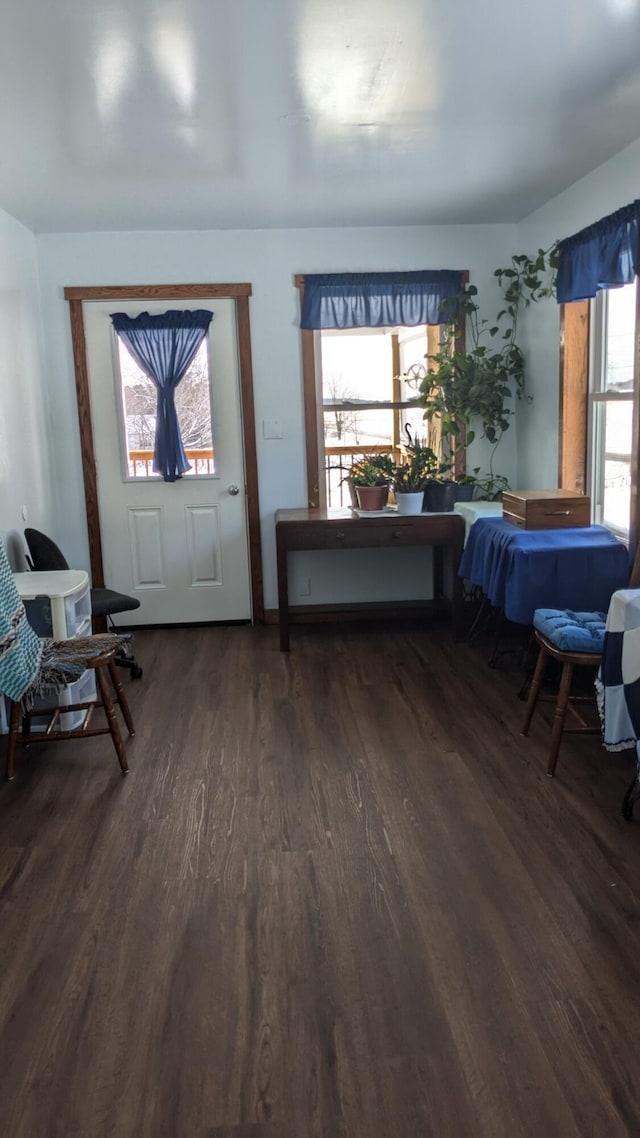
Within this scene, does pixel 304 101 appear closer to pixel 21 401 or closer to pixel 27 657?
pixel 27 657

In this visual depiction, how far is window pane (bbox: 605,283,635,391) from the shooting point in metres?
4.15

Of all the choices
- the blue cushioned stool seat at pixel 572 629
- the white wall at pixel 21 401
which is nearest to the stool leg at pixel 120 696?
the white wall at pixel 21 401

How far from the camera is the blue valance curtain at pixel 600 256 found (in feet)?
12.3

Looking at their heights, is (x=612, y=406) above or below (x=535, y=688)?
above

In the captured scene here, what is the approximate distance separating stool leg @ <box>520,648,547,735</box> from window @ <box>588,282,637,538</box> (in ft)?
3.10

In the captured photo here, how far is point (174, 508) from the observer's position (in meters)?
5.52

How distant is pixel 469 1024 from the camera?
201 centimetres

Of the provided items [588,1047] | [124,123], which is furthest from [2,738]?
[588,1047]

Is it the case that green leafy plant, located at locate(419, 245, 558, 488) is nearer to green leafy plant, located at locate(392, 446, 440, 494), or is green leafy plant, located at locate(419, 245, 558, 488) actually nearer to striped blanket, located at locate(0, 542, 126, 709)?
green leafy plant, located at locate(392, 446, 440, 494)

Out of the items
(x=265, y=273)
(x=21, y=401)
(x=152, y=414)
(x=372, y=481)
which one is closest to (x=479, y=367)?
(x=372, y=481)

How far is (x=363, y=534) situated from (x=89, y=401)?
1811 mm

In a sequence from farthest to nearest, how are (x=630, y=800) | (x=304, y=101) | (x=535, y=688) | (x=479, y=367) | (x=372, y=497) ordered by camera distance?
(x=479, y=367), (x=372, y=497), (x=535, y=688), (x=304, y=101), (x=630, y=800)

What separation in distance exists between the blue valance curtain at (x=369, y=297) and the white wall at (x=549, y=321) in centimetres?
56

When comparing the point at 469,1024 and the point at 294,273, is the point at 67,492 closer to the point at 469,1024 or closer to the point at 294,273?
the point at 294,273
